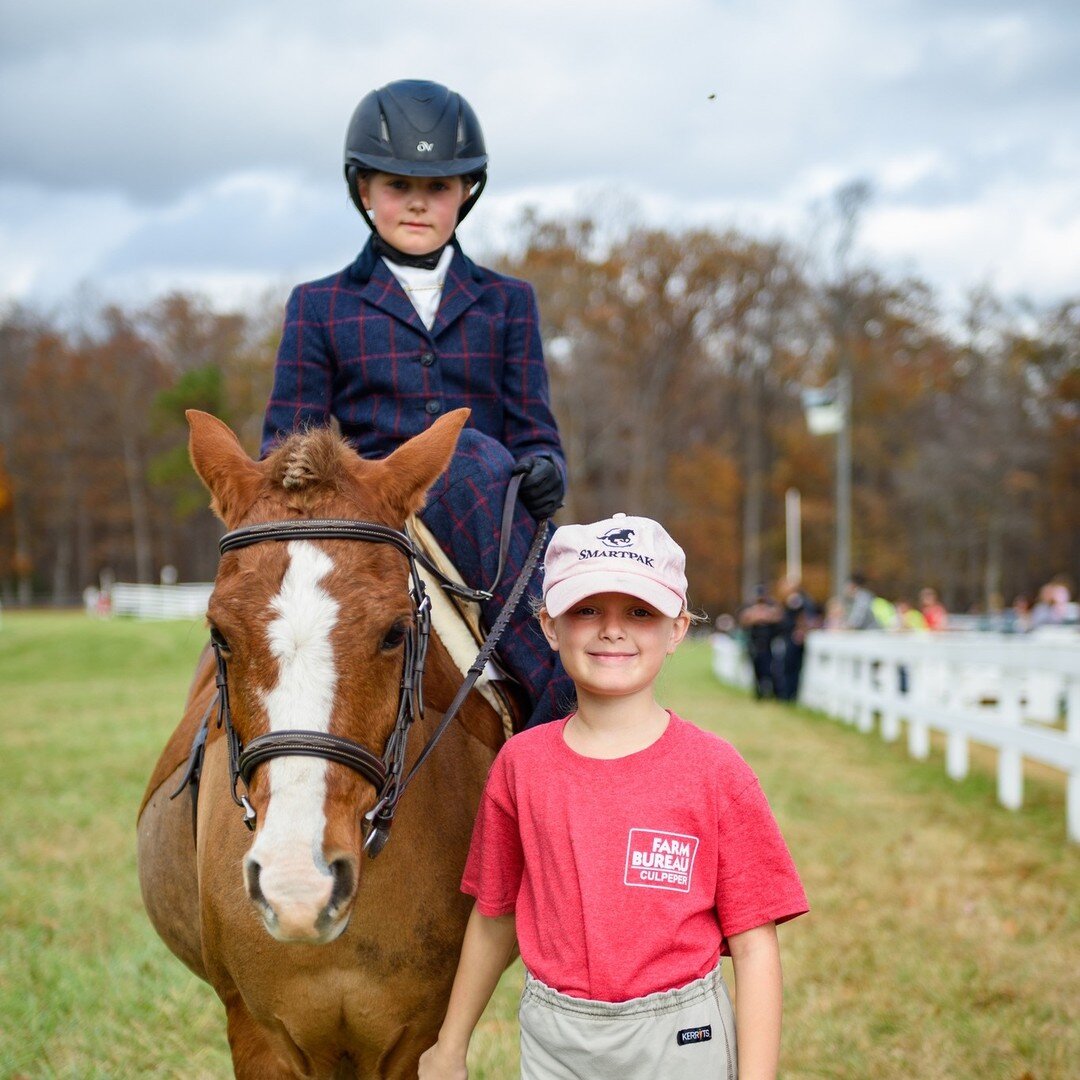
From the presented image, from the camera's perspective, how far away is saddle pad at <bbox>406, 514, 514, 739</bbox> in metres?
3.04

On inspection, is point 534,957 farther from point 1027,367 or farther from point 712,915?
point 1027,367

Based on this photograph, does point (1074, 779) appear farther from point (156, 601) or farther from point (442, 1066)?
point (156, 601)

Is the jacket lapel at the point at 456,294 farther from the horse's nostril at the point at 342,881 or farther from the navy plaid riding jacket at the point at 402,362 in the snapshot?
the horse's nostril at the point at 342,881

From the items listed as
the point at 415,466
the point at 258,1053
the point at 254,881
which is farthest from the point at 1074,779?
the point at 254,881

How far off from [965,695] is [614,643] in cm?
1208

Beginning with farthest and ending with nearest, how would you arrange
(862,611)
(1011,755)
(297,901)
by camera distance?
(862,611), (1011,755), (297,901)

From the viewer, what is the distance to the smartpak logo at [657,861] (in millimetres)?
2314

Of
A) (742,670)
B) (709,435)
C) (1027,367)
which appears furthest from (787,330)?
(742,670)

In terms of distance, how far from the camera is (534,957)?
2.38m

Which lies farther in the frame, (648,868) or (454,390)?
(454,390)

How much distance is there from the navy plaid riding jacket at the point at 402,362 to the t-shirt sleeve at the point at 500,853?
1.20 metres

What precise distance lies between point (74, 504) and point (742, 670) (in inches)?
1615

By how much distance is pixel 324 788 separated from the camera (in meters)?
2.11

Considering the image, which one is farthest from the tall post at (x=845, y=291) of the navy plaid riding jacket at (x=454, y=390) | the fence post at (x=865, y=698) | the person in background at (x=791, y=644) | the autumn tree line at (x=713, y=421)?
the navy plaid riding jacket at (x=454, y=390)
